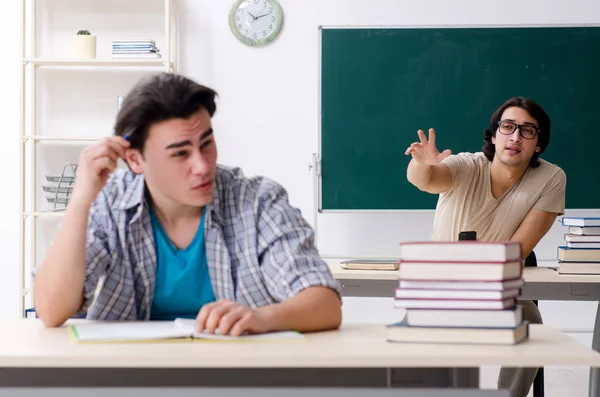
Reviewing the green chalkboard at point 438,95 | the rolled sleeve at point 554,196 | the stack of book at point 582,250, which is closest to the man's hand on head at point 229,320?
the stack of book at point 582,250

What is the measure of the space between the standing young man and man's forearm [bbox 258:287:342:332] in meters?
1.77

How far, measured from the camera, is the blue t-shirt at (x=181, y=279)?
A: 75.6 inches

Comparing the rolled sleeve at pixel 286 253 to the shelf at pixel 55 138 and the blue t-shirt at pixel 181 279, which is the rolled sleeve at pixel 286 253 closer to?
the blue t-shirt at pixel 181 279

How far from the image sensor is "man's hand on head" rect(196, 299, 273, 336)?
1.59 meters

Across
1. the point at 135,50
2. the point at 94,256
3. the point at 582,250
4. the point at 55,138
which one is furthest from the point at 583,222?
the point at 55,138

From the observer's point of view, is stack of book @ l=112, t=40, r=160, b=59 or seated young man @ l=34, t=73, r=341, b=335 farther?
stack of book @ l=112, t=40, r=160, b=59

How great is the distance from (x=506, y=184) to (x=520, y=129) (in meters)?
0.22

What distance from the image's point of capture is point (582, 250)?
10.9 feet

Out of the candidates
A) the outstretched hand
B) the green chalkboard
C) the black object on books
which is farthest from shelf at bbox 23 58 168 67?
the black object on books

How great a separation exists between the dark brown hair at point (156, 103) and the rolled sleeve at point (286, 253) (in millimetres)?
255

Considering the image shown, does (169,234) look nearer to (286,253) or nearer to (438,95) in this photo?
(286,253)

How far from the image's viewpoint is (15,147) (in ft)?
16.5

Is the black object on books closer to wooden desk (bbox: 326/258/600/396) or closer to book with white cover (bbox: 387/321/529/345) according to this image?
wooden desk (bbox: 326/258/600/396)

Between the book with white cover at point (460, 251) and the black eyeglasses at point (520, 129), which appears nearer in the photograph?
the book with white cover at point (460, 251)
